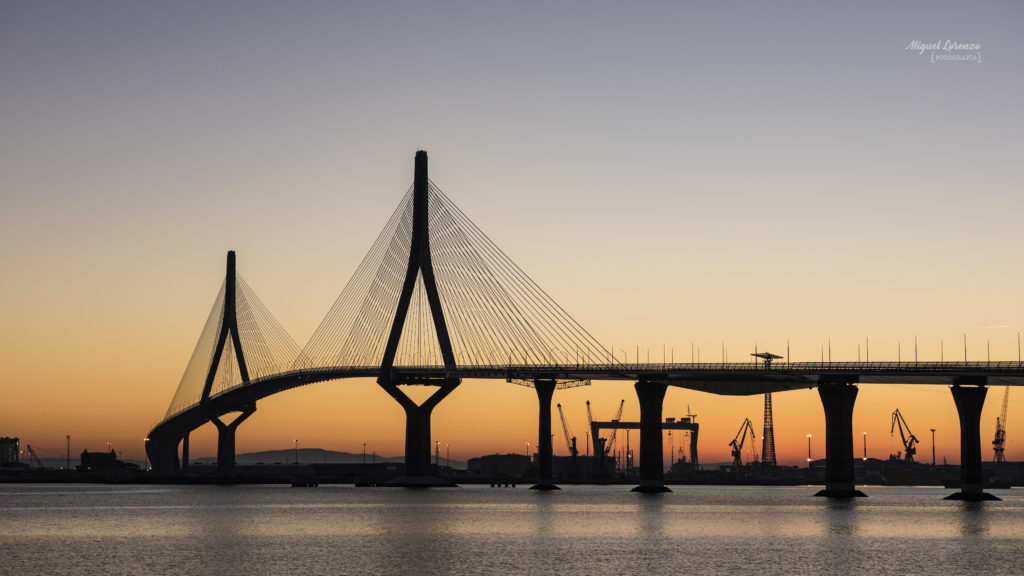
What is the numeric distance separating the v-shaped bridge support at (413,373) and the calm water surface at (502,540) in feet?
57.8

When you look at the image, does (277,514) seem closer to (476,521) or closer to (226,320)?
(476,521)

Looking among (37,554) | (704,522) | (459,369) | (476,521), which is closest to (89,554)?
(37,554)

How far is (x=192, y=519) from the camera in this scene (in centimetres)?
10338

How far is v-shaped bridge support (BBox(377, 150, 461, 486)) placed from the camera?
416 feet

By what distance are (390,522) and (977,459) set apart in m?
69.5

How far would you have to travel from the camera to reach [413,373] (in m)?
143

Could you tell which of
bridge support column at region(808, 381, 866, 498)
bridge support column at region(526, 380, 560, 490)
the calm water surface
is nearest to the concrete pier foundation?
bridge support column at region(808, 381, 866, 498)

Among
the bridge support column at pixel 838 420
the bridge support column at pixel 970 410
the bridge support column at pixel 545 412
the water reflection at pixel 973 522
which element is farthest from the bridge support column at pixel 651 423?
the water reflection at pixel 973 522

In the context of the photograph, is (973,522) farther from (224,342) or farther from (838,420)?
(224,342)

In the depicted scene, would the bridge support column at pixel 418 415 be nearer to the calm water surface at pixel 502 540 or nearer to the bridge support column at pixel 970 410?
the calm water surface at pixel 502 540

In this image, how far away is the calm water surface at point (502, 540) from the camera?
210 feet

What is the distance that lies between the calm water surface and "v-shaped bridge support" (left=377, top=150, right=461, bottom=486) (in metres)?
17.6

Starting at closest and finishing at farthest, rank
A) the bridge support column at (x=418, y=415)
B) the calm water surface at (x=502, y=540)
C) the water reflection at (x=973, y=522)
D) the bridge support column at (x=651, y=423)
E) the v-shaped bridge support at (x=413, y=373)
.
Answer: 1. the calm water surface at (x=502, y=540)
2. the water reflection at (x=973, y=522)
3. the v-shaped bridge support at (x=413, y=373)
4. the bridge support column at (x=651, y=423)
5. the bridge support column at (x=418, y=415)

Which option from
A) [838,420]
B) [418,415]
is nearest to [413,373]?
[418,415]
